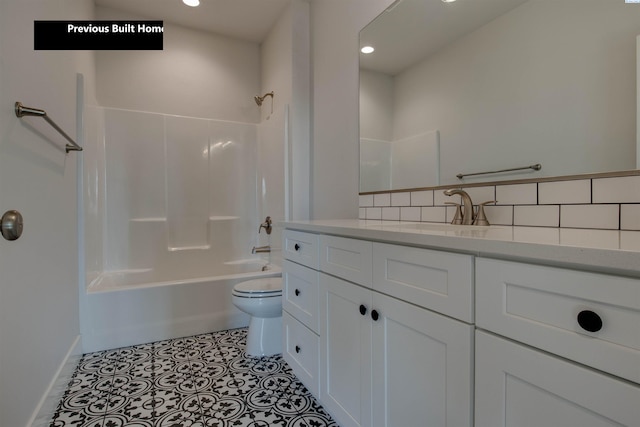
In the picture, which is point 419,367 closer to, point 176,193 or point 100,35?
point 100,35

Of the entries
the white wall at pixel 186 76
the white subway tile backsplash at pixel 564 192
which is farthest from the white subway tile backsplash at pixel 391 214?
the white wall at pixel 186 76

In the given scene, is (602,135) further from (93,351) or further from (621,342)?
(93,351)

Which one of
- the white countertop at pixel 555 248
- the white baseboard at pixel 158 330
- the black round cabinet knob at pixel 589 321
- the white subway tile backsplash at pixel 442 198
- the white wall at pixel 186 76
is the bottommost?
the white baseboard at pixel 158 330

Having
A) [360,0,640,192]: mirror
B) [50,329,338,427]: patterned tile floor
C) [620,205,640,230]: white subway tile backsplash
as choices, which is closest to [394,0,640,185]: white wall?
[360,0,640,192]: mirror

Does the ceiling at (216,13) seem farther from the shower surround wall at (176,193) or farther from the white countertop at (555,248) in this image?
the white countertop at (555,248)

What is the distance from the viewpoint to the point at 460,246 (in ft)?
2.26

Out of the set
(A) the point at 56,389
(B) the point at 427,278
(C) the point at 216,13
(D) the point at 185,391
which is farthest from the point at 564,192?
(C) the point at 216,13

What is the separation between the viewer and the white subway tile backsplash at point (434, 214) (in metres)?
1.36

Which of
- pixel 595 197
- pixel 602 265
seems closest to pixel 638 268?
pixel 602 265

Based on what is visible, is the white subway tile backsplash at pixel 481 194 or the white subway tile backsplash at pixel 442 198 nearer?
the white subway tile backsplash at pixel 481 194

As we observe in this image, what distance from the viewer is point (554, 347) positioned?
1.77 ft

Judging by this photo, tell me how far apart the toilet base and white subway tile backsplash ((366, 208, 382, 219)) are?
88 centimetres

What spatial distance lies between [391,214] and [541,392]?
3.74 feet

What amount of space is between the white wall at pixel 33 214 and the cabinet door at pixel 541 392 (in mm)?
1336
